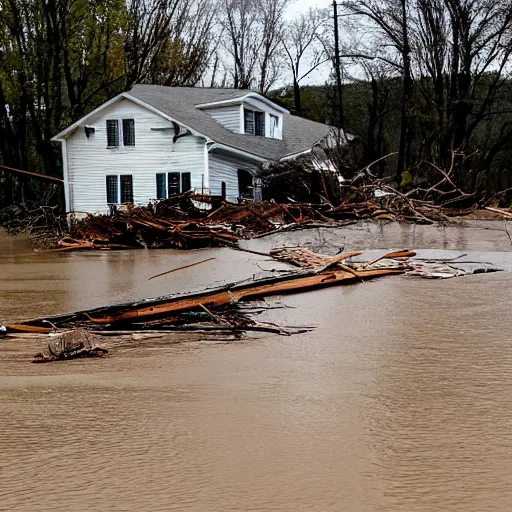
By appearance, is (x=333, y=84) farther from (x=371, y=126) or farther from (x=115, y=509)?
(x=115, y=509)

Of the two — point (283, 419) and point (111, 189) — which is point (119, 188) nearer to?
point (111, 189)

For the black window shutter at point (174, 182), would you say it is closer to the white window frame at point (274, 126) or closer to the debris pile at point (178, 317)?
the white window frame at point (274, 126)

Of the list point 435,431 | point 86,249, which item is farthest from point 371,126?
point 435,431

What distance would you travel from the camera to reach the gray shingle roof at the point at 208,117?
2798 cm

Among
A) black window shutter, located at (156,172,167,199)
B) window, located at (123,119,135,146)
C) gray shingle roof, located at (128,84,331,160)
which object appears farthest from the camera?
window, located at (123,119,135,146)

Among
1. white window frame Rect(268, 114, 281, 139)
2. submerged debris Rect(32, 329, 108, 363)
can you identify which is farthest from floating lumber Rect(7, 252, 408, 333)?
white window frame Rect(268, 114, 281, 139)

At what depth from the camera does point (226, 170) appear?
29.1m

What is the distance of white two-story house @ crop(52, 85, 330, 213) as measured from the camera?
2775 cm

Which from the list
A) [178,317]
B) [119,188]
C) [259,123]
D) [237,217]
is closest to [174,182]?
[119,188]

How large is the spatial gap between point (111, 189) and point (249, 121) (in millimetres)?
6884

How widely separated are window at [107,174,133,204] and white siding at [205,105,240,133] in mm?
4759

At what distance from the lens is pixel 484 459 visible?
211 centimetres

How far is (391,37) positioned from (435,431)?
30149 millimetres

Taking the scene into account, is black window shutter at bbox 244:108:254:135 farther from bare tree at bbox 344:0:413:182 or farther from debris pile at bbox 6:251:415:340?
debris pile at bbox 6:251:415:340
